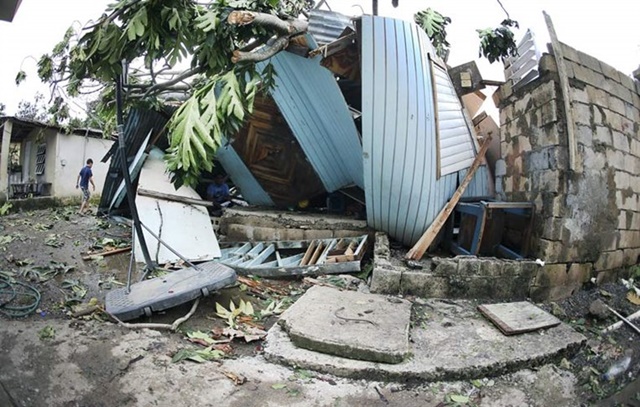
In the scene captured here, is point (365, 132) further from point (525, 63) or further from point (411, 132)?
point (525, 63)

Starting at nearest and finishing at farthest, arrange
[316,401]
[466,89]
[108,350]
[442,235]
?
[316,401] < [108,350] < [442,235] < [466,89]

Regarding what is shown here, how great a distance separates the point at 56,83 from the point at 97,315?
5.71m

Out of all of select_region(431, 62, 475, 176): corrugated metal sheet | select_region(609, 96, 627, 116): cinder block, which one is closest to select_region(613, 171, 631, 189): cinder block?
select_region(609, 96, 627, 116): cinder block

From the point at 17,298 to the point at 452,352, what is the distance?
12.6 feet

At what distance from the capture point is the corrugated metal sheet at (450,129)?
462 cm

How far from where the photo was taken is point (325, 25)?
5.03m

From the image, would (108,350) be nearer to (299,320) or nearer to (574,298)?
(299,320)

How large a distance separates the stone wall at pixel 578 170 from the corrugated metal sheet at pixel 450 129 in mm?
615

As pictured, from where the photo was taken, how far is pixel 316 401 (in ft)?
7.21

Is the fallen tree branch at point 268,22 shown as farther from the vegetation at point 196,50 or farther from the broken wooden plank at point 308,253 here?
the broken wooden plank at point 308,253

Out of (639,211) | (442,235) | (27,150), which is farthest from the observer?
(27,150)

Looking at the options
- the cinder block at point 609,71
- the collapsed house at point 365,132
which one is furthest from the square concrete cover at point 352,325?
the cinder block at point 609,71

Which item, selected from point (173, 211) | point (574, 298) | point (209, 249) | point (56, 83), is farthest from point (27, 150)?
point (574, 298)

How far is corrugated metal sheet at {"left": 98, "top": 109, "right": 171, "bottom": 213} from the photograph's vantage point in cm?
700
